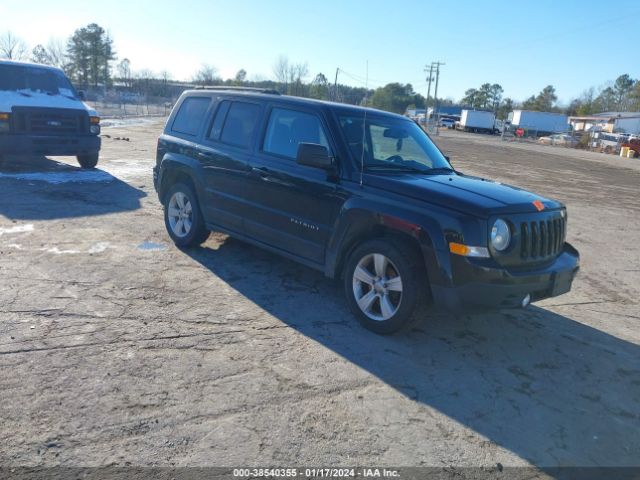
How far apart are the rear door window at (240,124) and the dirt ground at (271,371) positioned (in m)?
1.40

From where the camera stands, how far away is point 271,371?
3855 mm

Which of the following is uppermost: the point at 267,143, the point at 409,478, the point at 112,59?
the point at 112,59

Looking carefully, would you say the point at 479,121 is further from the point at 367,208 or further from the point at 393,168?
the point at 367,208

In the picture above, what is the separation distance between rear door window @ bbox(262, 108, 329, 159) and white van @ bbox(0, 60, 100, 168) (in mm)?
8010

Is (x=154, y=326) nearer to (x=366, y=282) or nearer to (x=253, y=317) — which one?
(x=253, y=317)

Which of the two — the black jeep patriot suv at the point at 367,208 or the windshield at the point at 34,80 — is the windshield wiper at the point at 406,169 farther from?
the windshield at the point at 34,80

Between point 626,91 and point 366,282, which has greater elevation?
point 626,91

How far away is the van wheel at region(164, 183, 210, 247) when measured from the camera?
21.2 ft

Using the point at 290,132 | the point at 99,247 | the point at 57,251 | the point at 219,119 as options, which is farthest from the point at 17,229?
the point at 290,132

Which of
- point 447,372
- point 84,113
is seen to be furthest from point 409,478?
point 84,113

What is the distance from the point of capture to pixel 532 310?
18.1 ft

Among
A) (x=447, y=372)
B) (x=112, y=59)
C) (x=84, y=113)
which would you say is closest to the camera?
(x=447, y=372)

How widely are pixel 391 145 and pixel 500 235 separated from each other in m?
1.70

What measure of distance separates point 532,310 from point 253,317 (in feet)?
9.39
